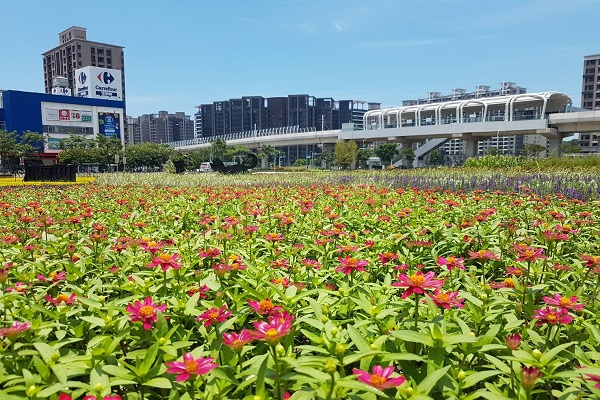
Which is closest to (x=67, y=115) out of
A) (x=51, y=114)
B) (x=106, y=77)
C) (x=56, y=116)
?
(x=56, y=116)

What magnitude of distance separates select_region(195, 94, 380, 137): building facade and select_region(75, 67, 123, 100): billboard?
4332 cm

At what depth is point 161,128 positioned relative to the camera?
501ft

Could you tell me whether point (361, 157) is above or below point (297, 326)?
above

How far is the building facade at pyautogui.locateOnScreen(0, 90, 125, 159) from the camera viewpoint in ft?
200

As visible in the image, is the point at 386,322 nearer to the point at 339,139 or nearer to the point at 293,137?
the point at 339,139

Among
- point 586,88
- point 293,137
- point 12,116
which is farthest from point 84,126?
point 586,88

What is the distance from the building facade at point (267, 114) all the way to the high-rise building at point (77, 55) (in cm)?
3284

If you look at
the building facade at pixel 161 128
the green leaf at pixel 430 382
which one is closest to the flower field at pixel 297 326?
the green leaf at pixel 430 382

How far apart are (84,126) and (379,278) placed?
7579cm

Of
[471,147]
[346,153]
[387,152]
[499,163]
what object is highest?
[471,147]

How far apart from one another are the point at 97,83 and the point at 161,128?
241 ft

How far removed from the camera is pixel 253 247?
3.15 m

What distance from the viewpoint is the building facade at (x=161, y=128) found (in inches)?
6014

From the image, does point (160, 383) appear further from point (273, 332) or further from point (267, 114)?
point (267, 114)
